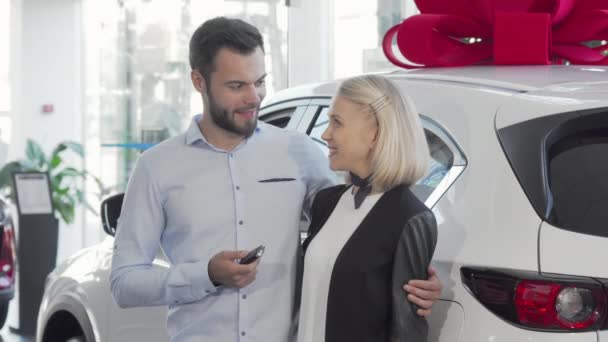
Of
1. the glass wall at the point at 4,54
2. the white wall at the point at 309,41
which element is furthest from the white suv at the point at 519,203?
the glass wall at the point at 4,54

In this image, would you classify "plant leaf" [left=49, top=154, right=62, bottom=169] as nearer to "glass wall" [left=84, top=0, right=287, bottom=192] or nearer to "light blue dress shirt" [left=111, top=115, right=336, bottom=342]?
"glass wall" [left=84, top=0, right=287, bottom=192]

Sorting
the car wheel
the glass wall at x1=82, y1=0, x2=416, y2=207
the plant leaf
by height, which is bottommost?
the car wheel

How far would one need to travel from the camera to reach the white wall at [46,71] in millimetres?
12898

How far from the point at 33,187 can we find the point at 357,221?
656cm

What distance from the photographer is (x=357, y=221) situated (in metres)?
2.23

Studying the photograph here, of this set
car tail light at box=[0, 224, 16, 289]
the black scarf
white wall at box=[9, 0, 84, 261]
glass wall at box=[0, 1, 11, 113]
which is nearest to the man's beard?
the black scarf

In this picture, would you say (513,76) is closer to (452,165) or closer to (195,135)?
(452,165)

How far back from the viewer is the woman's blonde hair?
2158 millimetres

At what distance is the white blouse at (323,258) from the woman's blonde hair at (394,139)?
78 mm

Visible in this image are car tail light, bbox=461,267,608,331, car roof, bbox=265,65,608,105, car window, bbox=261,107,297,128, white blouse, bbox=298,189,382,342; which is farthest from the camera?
car window, bbox=261,107,297,128

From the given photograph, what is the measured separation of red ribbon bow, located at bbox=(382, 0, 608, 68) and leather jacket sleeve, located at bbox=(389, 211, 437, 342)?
913 millimetres

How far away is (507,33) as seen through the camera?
282 centimetres

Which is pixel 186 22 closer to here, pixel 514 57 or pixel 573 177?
pixel 514 57

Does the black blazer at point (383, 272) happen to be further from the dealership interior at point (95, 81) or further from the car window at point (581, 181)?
the dealership interior at point (95, 81)
